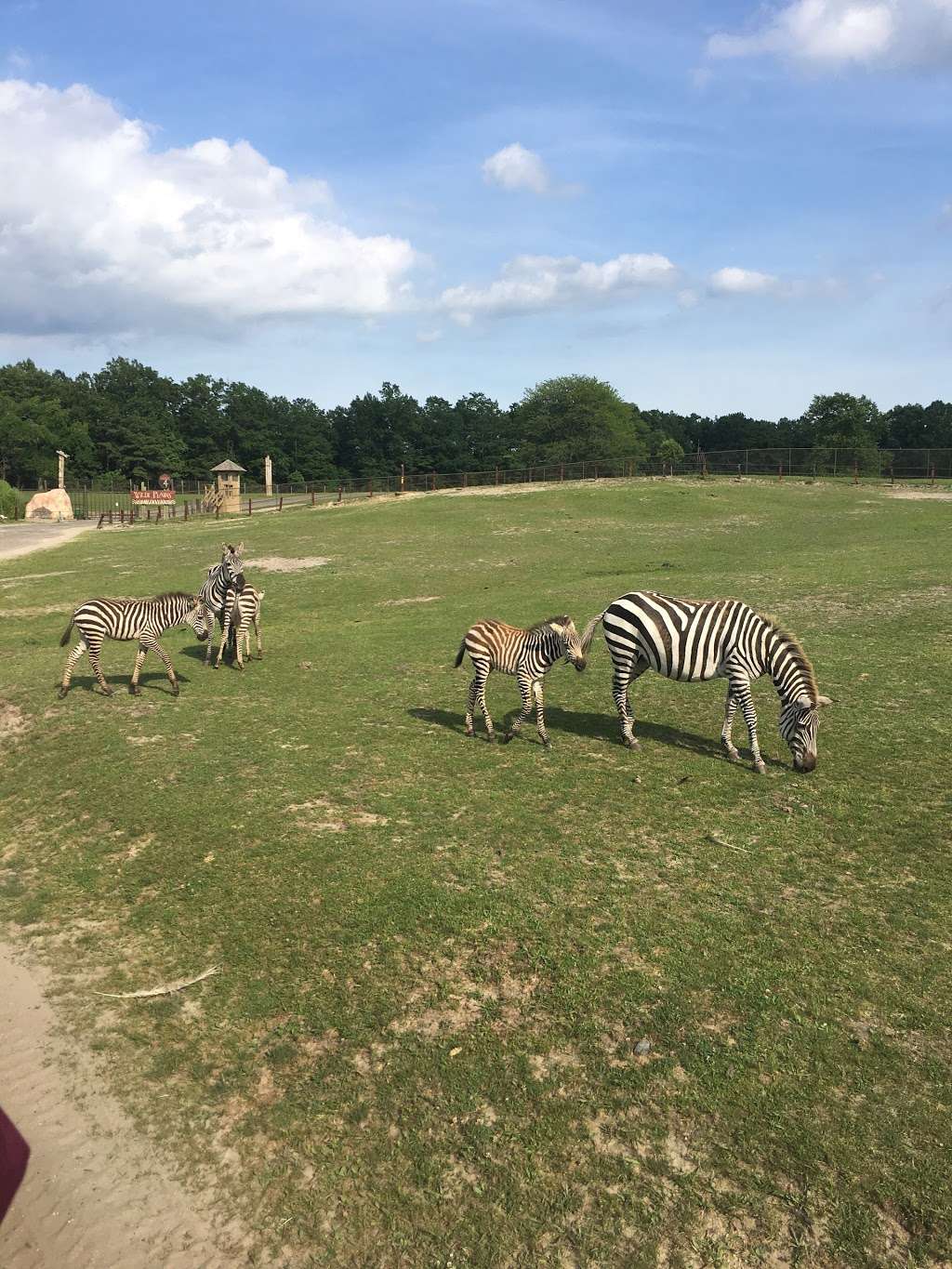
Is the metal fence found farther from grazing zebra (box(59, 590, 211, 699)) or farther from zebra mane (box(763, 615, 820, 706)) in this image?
zebra mane (box(763, 615, 820, 706))

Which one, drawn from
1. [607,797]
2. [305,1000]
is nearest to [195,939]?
[305,1000]

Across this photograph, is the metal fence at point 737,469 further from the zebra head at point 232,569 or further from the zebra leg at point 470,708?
the zebra leg at point 470,708

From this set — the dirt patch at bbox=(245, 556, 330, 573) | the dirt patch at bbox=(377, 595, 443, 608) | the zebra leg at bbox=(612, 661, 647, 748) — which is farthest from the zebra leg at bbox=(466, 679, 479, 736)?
the dirt patch at bbox=(245, 556, 330, 573)

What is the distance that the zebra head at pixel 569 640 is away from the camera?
11.1 m

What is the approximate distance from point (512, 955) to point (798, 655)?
5.65 m

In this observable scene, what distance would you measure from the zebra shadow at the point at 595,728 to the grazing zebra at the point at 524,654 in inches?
21.2

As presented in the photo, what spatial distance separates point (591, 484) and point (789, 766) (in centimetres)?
4156

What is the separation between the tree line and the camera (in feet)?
338

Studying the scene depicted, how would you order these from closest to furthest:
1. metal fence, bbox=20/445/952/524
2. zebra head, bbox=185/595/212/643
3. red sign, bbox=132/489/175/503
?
zebra head, bbox=185/595/212/643 < metal fence, bbox=20/445/952/524 < red sign, bbox=132/489/175/503

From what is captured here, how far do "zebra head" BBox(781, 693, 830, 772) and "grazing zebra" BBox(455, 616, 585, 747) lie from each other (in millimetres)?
2683

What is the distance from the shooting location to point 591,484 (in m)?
50.6

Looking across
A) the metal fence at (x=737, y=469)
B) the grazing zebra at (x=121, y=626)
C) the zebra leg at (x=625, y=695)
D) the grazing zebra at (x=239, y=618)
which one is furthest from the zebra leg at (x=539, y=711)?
the metal fence at (x=737, y=469)

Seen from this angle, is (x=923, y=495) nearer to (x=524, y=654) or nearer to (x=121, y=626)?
(x=524, y=654)

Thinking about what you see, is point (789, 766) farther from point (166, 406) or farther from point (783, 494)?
point (166, 406)
